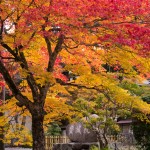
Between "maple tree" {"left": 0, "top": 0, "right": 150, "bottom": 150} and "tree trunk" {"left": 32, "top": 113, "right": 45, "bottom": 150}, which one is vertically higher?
"maple tree" {"left": 0, "top": 0, "right": 150, "bottom": 150}

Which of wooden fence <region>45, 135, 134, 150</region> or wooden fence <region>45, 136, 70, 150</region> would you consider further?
wooden fence <region>45, 136, 70, 150</region>

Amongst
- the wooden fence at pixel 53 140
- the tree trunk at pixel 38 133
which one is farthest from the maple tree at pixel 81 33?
the wooden fence at pixel 53 140

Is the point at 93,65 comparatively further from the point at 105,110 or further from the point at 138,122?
the point at 138,122

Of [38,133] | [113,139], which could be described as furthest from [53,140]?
[38,133]

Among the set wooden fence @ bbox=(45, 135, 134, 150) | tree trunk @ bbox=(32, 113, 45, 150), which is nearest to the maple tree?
tree trunk @ bbox=(32, 113, 45, 150)

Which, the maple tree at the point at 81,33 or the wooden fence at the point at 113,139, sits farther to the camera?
the wooden fence at the point at 113,139

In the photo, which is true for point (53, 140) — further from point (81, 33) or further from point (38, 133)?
point (81, 33)

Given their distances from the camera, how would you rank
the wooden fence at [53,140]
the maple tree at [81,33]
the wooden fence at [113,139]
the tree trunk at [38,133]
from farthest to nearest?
the wooden fence at [53,140], the wooden fence at [113,139], the tree trunk at [38,133], the maple tree at [81,33]

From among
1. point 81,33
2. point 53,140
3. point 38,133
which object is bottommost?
point 53,140

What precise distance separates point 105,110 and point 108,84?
3918 mm

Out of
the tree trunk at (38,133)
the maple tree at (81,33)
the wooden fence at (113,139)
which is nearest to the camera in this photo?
the maple tree at (81,33)

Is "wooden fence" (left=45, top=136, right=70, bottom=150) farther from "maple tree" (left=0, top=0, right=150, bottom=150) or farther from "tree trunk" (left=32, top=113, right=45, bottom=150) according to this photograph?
"tree trunk" (left=32, top=113, right=45, bottom=150)

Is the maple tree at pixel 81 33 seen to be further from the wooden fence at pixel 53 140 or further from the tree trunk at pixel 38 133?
the wooden fence at pixel 53 140

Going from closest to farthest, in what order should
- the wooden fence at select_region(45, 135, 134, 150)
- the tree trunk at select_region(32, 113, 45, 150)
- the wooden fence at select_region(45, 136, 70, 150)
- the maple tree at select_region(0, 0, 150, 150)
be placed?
the maple tree at select_region(0, 0, 150, 150) < the tree trunk at select_region(32, 113, 45, 150) < the wooden fence at select_region(45, 135, 134, 150) < the wooden fence at select_region(45, 136, 70, 150)
